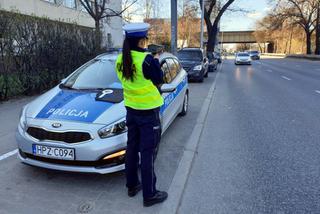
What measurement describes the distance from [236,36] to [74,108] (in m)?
96.7

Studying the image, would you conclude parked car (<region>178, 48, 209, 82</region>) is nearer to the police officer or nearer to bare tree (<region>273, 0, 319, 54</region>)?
the police officer

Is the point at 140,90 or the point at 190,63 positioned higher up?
the point at 140,90

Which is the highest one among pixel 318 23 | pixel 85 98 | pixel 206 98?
pixel 318 23

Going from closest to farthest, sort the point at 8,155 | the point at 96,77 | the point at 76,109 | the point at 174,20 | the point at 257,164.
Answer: the point at 76,109 → the point at 257,164 → the point at 8,155 → the point at 96,77 → the point at 174,20

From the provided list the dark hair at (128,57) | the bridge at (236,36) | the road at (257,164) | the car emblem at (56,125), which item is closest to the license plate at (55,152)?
the car emblem at (56,125)

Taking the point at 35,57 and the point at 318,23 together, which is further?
the point at 318,23

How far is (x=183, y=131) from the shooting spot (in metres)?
6.64

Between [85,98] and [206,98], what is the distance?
684 cm

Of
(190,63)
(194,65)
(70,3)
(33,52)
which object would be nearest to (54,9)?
(70,3)

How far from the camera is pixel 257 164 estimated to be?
16.0ft

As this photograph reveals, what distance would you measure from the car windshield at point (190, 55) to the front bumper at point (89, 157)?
13755mm

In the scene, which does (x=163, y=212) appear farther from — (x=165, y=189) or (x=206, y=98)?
(x=206, y=98)

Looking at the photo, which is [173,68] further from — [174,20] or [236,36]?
[236,36]

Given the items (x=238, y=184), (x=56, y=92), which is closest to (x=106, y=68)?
(x=56, y=92)
